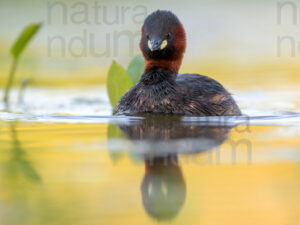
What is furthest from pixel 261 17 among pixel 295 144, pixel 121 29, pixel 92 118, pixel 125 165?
pixel 125 165

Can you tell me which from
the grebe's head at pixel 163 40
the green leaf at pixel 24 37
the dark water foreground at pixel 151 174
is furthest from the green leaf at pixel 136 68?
the dark water foreground at pixel 151 174

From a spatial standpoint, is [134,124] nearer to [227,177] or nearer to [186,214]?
[227,177]

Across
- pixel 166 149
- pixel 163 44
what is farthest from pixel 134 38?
pixel 166 149

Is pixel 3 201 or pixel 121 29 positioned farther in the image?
pixel 121 29

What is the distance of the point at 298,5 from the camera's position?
1722cm

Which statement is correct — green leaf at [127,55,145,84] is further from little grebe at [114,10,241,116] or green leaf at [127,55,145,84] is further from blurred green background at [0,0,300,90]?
blurred green background at [0,0,300,90]

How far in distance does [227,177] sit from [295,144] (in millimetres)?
1405

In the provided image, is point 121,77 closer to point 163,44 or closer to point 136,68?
point 136,68

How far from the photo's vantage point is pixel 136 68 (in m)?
8.58

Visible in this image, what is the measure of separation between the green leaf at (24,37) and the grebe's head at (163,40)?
1851 mm

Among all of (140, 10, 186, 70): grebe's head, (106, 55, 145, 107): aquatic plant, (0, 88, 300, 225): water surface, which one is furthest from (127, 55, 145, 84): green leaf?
(0, 88, 300, 225): water surface

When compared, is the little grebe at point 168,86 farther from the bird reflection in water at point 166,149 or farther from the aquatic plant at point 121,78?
the aquatic plant at point 121,78

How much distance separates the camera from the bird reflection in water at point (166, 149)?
352cm

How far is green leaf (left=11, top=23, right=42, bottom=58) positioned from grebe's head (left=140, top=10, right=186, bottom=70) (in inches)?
72.9
